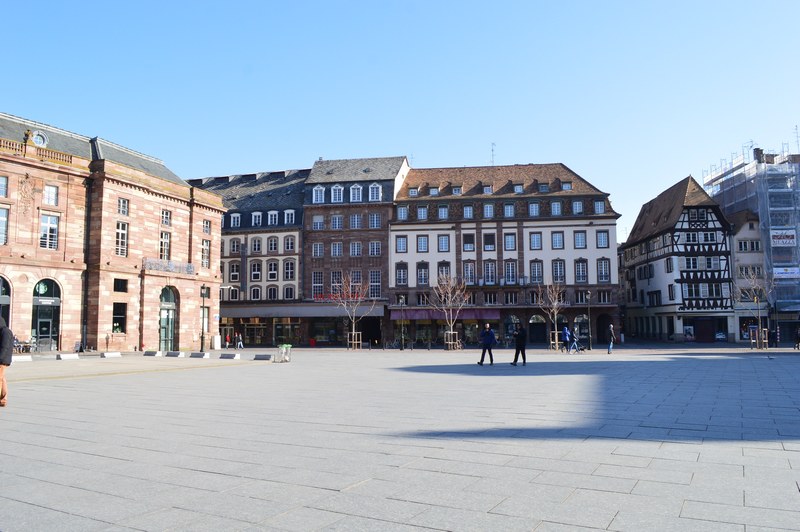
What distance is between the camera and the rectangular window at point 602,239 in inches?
2318

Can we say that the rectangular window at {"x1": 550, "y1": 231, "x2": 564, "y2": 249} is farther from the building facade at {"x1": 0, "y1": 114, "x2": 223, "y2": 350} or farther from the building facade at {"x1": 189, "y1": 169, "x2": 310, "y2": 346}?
the building facade at {"x1": 0, "y1": 114, "x2": 223, "y2": 350}

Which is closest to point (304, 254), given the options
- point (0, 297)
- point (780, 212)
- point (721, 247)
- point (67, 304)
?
point (67, 304)

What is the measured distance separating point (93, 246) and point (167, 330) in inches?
344

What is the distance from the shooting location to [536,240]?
59.9 meters

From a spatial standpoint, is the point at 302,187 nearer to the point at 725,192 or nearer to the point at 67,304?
the point at 67,304

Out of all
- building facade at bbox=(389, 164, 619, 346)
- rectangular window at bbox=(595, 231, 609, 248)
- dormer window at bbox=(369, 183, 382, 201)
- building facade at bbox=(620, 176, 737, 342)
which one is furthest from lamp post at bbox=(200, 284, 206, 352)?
building facade at bbox=(620, 176, 737, 342)

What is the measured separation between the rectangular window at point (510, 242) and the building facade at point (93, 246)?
2904 cm

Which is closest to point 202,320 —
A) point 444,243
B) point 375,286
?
point 375,286

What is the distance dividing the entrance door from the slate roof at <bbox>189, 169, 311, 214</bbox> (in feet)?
71.7

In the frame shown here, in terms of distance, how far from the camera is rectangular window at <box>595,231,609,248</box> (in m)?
58.9

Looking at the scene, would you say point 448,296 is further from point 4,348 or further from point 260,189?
point 4,348

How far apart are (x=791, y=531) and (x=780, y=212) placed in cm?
6392

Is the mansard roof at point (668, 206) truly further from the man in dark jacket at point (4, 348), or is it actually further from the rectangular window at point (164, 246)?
the man in dark jacket at point (4, 348)

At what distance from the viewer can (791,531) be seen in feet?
15.4
